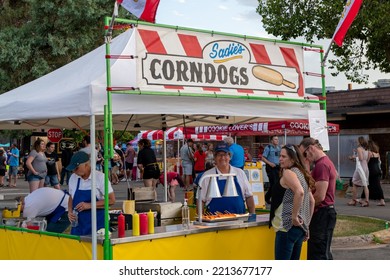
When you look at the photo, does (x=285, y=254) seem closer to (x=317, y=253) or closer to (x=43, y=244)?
(x=317, y=253)

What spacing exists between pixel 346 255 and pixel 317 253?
3004 mm

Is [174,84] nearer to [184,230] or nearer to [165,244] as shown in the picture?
[184,230]

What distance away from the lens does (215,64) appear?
256 inches

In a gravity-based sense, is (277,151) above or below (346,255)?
above

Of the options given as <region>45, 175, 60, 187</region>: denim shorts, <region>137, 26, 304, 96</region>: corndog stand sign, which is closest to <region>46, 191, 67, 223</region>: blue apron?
<region>137, 26, 304, 96</region>: corndog stand sign

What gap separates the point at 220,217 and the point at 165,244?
0.91 metres

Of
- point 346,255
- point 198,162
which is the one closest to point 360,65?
point 198,162

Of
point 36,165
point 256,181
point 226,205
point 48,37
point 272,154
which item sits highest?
point 48,37

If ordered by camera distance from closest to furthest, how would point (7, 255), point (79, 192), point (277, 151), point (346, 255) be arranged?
1. point (79, 192)
2. point (7, 255)
3. point (346, 255)
4. point (277, 151)

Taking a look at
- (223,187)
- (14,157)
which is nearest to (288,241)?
(223,187)

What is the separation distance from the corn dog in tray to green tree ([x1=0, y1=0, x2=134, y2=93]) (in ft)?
53.0

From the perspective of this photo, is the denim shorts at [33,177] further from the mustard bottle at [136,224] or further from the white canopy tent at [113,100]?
the mustard bottle at [136,224]

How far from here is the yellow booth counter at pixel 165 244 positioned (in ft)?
19.2

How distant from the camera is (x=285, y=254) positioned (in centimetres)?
605
